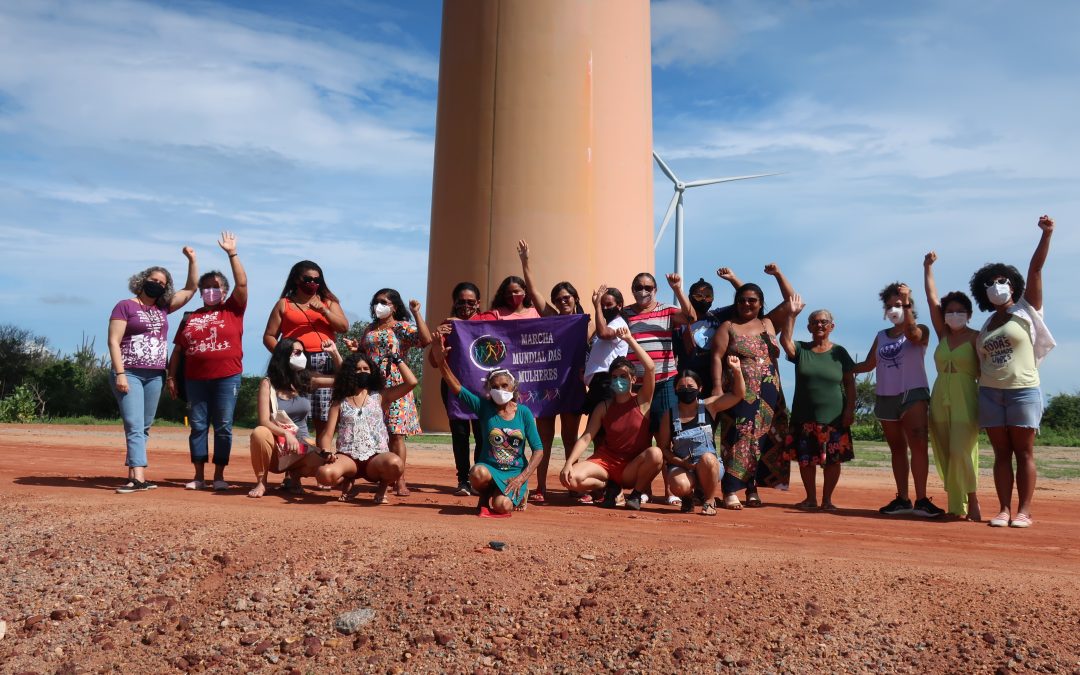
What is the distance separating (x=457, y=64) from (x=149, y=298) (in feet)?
47.7

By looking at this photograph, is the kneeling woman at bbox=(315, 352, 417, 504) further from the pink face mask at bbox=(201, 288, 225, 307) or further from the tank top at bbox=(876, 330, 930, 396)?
the tank top at bbox=(876, 330, 930, 396)

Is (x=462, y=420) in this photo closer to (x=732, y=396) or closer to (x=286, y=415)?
(x=286, y=415)

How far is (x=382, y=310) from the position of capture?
8.77m

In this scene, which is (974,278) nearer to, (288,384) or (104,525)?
(288,384)

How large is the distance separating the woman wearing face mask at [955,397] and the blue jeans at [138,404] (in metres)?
6.54

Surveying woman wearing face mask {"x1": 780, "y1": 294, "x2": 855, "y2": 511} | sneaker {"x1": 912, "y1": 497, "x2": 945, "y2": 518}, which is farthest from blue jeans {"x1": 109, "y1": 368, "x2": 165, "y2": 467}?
sneaker {"x1": 912, "y1": 497, "x2": 945, "y2": 518}

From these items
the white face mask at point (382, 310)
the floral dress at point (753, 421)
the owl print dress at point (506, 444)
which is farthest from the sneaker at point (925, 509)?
the white face mask at point (382, 310)

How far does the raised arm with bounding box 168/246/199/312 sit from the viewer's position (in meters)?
8.75

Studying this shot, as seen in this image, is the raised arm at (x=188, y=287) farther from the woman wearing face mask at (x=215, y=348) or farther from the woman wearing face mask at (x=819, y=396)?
the woman wearing face mask at (x=819, y=396)

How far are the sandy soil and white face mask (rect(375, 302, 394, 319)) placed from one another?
1799 millimetres

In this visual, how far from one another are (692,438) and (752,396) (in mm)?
789

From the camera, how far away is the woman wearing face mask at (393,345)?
8742 millimetres

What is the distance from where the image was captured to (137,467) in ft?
28.9

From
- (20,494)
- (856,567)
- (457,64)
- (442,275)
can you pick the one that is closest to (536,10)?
(457,64)
